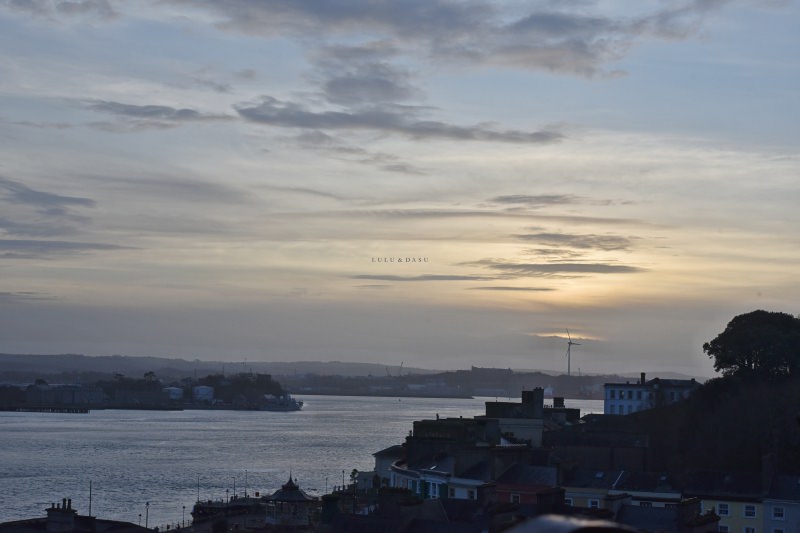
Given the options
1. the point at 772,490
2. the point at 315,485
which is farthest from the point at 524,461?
the point at 315,485

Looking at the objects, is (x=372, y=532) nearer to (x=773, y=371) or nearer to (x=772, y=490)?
(x=772, y=490)

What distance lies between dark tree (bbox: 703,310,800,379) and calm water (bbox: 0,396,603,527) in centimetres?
2690

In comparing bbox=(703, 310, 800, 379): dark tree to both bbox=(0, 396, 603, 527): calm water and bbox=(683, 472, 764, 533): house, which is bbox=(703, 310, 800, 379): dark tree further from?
bbox=(0, 396, 603, 527): calm water

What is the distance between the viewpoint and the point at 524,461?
Result: 3859cm

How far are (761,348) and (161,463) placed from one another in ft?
187

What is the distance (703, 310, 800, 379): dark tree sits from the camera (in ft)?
178

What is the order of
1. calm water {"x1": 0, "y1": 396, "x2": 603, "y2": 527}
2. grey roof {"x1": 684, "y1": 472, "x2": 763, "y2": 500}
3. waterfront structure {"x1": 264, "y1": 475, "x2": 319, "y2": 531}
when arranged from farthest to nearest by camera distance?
calm water {"x1": 0, "y1": 396, "x2": 603, "y2": 527}, waterfront structure {"x1": 264, "y1": 475, "x2": 319, "y2": 531}, grey roof {"x1": 684, "y1": 472, "x2": 763, "y2": 500}

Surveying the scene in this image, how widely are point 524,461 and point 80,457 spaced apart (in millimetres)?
72854

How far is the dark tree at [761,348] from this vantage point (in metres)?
54.2

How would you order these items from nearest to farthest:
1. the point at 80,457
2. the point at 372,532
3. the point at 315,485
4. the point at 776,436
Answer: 1. the point at 372,532
2. the point at 776,436
3. the point at 315,485
4. the point at 80,457

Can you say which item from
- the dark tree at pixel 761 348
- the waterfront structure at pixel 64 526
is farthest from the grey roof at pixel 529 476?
the dark tree at pixel 761 348

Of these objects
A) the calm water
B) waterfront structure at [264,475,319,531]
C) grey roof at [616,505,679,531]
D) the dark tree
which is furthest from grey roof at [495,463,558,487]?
the calm water

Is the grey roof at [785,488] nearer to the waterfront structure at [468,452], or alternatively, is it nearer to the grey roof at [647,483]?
the grey roof at [647,483]

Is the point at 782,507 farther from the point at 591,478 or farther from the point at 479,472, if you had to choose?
the point at 479,472
